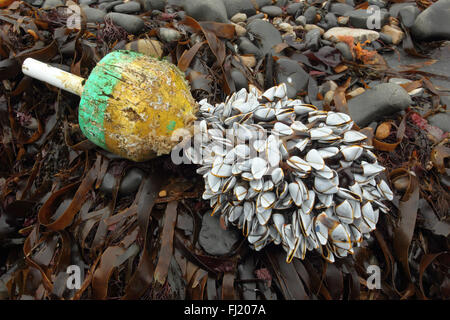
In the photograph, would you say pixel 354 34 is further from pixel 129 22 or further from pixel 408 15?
pixel 129 22

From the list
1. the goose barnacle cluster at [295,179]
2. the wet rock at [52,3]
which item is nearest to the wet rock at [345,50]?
the goose barnacle cluster at [295,179]

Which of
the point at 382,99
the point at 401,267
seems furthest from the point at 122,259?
the point at 382,99

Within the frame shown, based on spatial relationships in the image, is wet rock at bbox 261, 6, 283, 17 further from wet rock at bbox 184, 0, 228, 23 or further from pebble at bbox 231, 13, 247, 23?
wet rock at bbox 184, 0, 228, 23

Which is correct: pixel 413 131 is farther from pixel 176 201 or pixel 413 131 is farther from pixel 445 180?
pixel 176 201

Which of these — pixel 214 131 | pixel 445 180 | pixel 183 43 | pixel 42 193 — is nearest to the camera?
pixel 214 131

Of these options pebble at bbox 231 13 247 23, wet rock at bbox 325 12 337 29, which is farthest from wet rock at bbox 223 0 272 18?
wet rock at bbox 325 12 337 29

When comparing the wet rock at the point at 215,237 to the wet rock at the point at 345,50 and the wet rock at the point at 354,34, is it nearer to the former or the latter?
the wet rock at the point at 345,50
